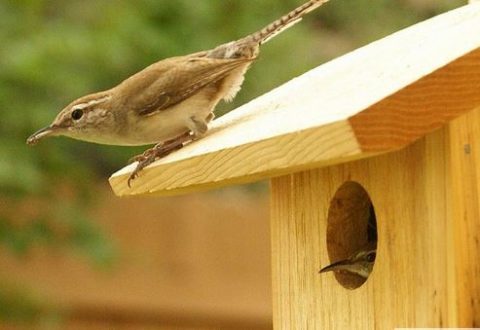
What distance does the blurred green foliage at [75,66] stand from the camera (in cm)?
688

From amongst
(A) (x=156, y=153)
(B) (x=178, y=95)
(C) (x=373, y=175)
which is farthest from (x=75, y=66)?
(C) (x=373, y=175)

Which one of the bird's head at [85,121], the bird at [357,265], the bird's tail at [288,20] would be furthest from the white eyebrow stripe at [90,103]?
the bird at [357,265]

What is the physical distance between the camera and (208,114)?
4449 millimetres

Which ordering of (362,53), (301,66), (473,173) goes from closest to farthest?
1. (473,173)
2. (362,53)
3. (301,66)

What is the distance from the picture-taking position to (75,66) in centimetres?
704

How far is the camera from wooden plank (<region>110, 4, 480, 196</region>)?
317cm

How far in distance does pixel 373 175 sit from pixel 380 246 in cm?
21

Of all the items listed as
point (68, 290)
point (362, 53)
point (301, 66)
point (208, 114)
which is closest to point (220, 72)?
point (208, 114)

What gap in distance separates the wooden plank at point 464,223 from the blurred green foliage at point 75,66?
142 inches

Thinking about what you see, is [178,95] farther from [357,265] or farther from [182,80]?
[357,265]

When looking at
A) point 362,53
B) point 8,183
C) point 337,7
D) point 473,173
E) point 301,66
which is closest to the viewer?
point 473,173

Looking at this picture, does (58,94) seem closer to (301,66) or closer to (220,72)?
(301,66)

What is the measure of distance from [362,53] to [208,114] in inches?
22.4

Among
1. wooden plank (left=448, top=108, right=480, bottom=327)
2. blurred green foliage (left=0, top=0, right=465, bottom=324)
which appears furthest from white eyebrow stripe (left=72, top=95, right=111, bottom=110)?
blurred green foliage (left=0, top=0, right=465, bottom=324)
